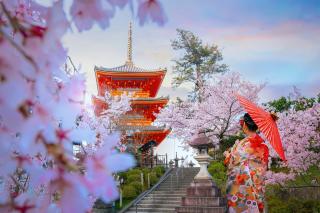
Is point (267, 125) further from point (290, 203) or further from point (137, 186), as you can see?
point (137, 186)

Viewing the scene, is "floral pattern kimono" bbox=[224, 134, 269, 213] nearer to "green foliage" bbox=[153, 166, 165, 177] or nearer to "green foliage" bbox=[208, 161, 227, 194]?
"green foliage" bbox=[208, 161, 227, 194]

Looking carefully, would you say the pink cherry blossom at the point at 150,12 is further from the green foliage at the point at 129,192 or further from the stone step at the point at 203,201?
the green foliage at the point at 129,192

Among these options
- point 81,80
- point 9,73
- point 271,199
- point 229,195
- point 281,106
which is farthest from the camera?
point 281,106

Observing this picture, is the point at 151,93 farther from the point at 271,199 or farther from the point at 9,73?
the point at 9,73

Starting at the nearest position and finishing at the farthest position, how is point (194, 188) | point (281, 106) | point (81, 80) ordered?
point (81, 80) → point (194, 188) → point (281, 106)

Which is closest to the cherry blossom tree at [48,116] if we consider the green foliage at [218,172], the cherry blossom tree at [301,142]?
the cherry blossom tree at [301,142]

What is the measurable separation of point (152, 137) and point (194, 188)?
17.1 meters

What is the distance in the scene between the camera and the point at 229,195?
501cm

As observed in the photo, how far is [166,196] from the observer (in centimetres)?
1497

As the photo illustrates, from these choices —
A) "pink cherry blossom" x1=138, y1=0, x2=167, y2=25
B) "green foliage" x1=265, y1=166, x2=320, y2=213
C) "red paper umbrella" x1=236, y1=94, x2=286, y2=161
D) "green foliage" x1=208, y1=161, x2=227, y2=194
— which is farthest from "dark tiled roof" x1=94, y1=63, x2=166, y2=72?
Result: "pink cherry blossom" x1=138, y1=0, x2=167, y2=25

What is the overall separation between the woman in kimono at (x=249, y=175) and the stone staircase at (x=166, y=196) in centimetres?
784

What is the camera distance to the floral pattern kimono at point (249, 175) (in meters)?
4.86

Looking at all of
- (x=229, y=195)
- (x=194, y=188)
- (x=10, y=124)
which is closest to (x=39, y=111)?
(x=10, y=124)

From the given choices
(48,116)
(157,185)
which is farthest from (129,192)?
(48,116)
